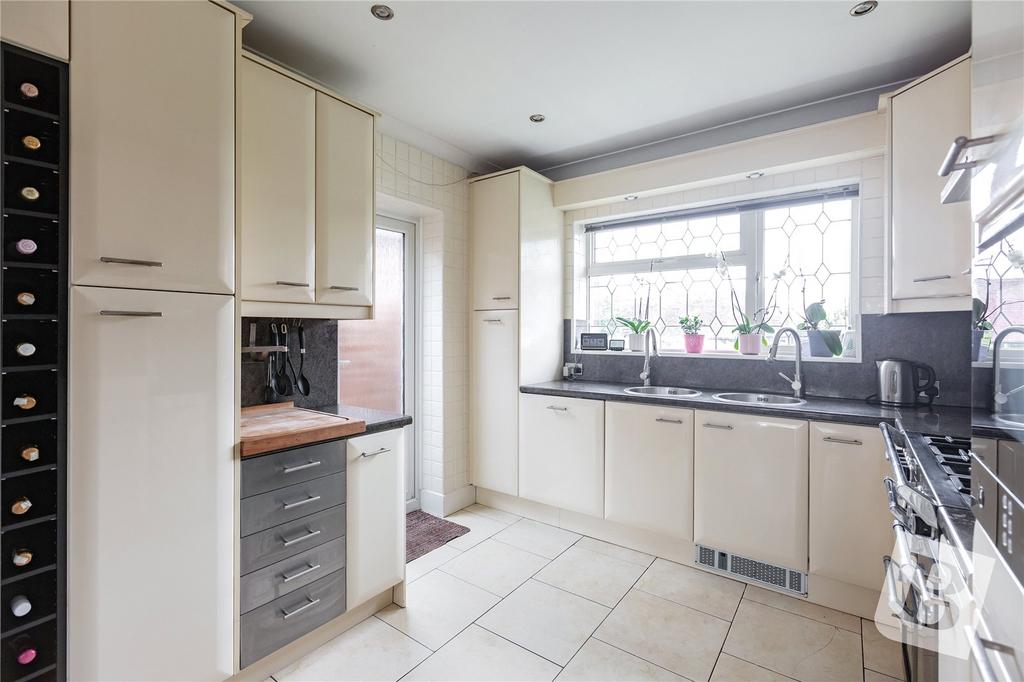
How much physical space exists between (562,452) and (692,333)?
1.20 metres

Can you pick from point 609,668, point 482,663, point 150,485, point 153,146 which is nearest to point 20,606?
point 150,485

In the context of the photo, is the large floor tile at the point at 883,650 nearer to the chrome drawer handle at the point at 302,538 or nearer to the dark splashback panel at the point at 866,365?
the dark splashback panel at the point at 866,365

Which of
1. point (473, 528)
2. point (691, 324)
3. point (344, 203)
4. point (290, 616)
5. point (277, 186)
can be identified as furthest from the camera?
point (691, 324)

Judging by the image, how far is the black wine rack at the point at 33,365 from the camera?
1251 mm

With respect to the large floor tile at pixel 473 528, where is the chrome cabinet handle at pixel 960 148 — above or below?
above

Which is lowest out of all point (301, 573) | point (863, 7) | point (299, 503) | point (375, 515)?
point (301, 573)

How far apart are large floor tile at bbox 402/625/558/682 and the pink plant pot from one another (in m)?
2.11

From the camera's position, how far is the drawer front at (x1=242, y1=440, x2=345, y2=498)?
1693 millimetres

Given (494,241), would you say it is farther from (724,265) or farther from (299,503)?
(299,503)

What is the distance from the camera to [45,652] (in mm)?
1309

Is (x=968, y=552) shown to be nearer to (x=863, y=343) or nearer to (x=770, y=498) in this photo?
(x=770, y=498)

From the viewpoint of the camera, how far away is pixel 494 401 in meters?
3.42

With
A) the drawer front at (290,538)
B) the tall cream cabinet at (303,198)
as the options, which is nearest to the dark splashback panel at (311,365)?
the tall cream cabinet at (303,198)

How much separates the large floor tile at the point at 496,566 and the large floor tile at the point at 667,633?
0.54m
